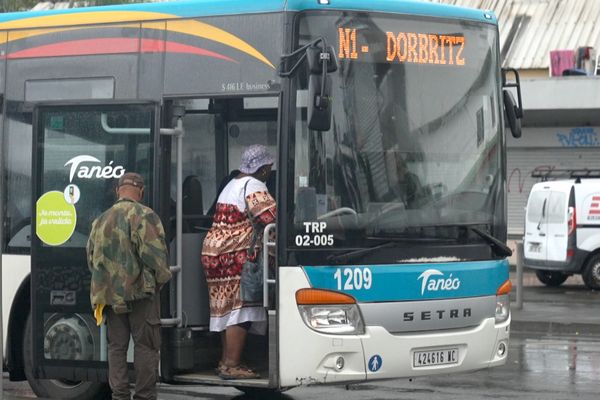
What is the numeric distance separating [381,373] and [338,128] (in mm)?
1737

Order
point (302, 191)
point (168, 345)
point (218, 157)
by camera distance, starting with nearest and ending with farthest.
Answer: point (302, 191) < point (168, 345) < point (218, 157)

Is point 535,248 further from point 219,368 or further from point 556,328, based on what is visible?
point 219,368

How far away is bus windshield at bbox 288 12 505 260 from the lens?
30.9 ft

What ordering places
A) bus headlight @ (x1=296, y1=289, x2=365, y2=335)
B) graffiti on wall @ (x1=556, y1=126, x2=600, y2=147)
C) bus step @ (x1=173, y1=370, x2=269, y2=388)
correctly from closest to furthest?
bus headlight @ (x1=296, y1=289, x2=365, y2=335)
bus step @ (x1=173, y1=370, x2=269, y2=388)
graffiti on wall @ (x1=556, y1=126, x2=600, y2=147)

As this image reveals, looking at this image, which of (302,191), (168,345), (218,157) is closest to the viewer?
(302,191)

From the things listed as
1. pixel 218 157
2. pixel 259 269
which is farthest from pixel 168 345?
pixel 218 157

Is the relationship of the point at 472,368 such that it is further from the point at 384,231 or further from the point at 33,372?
the point at 33,372

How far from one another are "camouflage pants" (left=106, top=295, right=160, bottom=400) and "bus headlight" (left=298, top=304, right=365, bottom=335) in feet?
3.58

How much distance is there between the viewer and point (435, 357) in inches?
388

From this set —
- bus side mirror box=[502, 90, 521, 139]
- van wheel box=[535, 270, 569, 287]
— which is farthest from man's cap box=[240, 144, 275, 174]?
van wheel box=[535, 270, 569, 287]

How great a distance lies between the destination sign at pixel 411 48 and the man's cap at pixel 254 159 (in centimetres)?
104

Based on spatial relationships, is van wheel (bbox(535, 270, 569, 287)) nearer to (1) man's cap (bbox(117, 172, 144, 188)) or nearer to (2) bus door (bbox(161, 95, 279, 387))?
(2) bus door (bbox(161, 95, 279, 387))

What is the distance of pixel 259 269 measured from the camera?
32.3ft

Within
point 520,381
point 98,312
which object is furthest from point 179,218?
point 520,381
